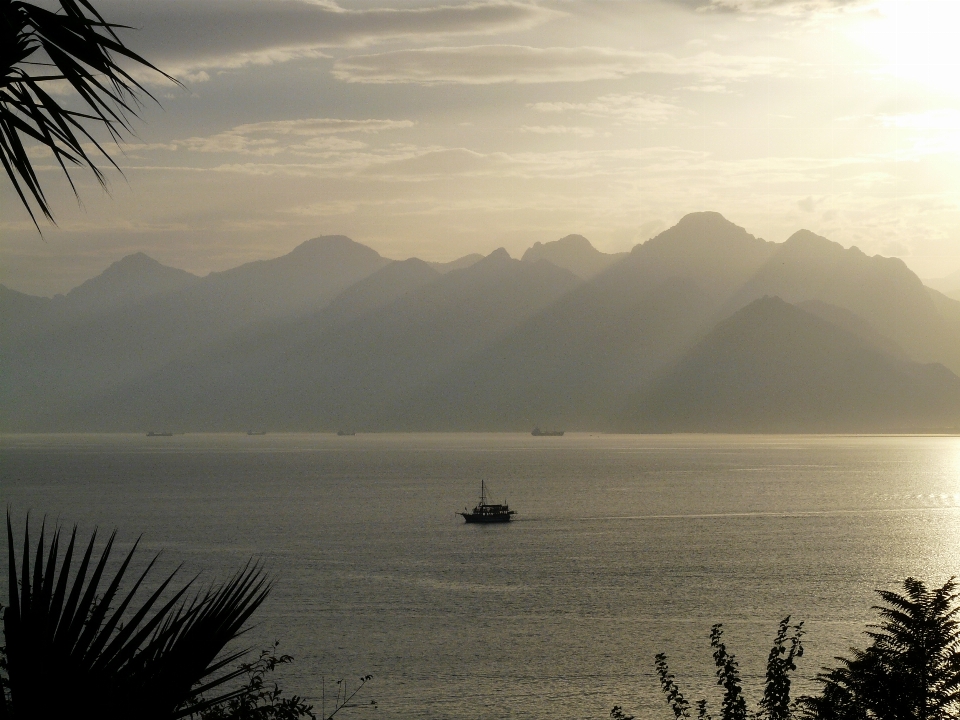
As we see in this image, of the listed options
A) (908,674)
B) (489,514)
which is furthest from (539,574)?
(908,674)

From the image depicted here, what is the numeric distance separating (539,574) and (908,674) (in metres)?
78.3

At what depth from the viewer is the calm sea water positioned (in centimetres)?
6075

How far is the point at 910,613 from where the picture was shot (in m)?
20.7

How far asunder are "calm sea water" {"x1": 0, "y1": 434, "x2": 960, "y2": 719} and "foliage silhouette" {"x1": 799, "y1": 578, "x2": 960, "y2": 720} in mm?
35471

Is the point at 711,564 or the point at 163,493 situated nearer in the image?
the point at 711,564

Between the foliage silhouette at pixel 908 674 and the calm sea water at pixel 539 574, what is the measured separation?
116 feet

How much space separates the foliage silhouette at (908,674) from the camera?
18484mm

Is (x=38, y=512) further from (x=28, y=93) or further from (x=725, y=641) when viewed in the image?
(x=28, y=93)

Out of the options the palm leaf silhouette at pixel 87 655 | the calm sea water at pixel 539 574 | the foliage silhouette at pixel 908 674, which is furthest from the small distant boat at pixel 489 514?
the palm leaf silhouette at pixel 87 655

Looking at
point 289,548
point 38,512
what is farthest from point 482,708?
point 38,512

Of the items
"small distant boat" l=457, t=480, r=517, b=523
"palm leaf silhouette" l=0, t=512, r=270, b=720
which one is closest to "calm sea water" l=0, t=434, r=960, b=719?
"small distant boat" l=457, t=480, r=517, b=523

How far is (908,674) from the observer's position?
19.2m

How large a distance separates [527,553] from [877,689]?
9326cm

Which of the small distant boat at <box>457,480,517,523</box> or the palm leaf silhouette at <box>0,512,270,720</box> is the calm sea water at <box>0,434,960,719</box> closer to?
the small distant boat at <box>457,480,517,523</box>
